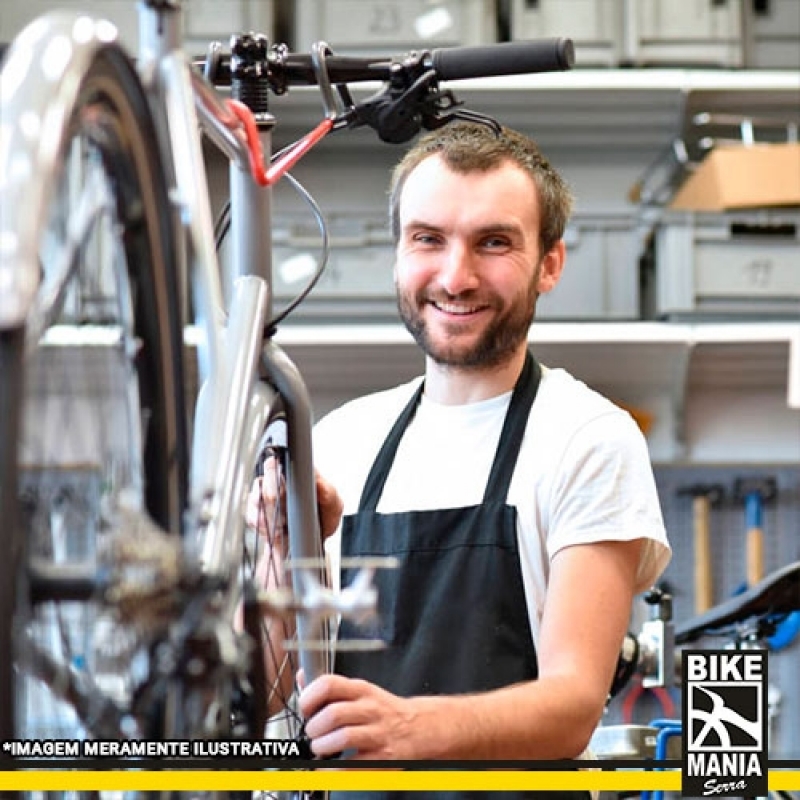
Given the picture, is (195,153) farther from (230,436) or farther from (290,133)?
(290,133)

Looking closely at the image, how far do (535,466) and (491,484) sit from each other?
0.03 m

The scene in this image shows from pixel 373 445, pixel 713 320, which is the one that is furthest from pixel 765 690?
pixel 713 320

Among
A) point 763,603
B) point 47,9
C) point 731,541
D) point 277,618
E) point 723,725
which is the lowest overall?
point 731,541

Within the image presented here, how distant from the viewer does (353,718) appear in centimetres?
82

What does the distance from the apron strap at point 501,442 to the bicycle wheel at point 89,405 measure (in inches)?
16.5

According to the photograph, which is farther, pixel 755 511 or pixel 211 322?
pixel 755 511

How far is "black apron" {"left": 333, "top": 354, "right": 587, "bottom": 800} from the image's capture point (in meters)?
1.08

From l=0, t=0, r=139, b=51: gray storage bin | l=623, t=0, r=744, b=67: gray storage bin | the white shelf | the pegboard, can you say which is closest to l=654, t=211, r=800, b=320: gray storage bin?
the white shelf

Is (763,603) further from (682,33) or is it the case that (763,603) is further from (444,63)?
(682,33)

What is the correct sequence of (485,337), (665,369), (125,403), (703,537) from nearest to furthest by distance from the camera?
(125,403)
(485,337)
(665,369)
(703,537)

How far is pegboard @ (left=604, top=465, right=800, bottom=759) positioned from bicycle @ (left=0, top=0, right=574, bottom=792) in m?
1.84

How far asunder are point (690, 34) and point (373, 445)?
1.38 meters

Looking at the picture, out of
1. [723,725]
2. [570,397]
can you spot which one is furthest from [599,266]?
[723,725]

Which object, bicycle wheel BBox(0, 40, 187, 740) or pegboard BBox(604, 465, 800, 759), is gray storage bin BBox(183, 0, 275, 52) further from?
bicycle wheel BBox(0, 40, 187, 740)
